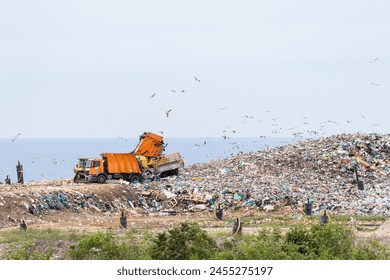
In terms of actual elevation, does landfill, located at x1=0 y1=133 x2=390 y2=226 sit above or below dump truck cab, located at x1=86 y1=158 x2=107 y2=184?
below

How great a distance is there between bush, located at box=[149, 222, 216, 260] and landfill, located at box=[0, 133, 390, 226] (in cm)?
1146

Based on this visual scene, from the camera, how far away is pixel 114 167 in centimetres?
3588

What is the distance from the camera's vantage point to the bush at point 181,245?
1744cm

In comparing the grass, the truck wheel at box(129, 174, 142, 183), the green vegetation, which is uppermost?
the truck wheel at box(129, 174, 142, 183)

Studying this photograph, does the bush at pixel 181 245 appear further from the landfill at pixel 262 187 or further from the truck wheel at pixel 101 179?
the truck wheel at pixel 101 179

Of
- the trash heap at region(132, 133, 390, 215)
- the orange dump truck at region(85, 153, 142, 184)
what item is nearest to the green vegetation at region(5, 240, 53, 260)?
the trash heap at region(132, 133, 390, 215)

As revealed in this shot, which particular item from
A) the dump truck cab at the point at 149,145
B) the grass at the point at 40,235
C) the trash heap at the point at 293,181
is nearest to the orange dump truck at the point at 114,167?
the trash heap at the point at 293,181

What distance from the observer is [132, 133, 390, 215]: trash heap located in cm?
3108

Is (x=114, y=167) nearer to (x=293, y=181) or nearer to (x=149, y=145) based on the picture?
(x=149, y=145)

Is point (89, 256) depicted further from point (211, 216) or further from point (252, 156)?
point (252, 156)

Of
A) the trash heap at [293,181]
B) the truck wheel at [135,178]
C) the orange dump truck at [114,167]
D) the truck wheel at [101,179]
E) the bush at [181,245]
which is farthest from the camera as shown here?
the truck wheel at [135,178]

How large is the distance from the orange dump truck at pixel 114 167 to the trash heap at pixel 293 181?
142cm

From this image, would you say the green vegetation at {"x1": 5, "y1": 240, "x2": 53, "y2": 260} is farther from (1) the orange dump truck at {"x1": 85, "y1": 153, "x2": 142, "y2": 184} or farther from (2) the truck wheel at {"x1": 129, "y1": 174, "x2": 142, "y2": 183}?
(2) the truck wheel at {"x1": 129, "y1": 174, "x2": 142, "y2": 183}
